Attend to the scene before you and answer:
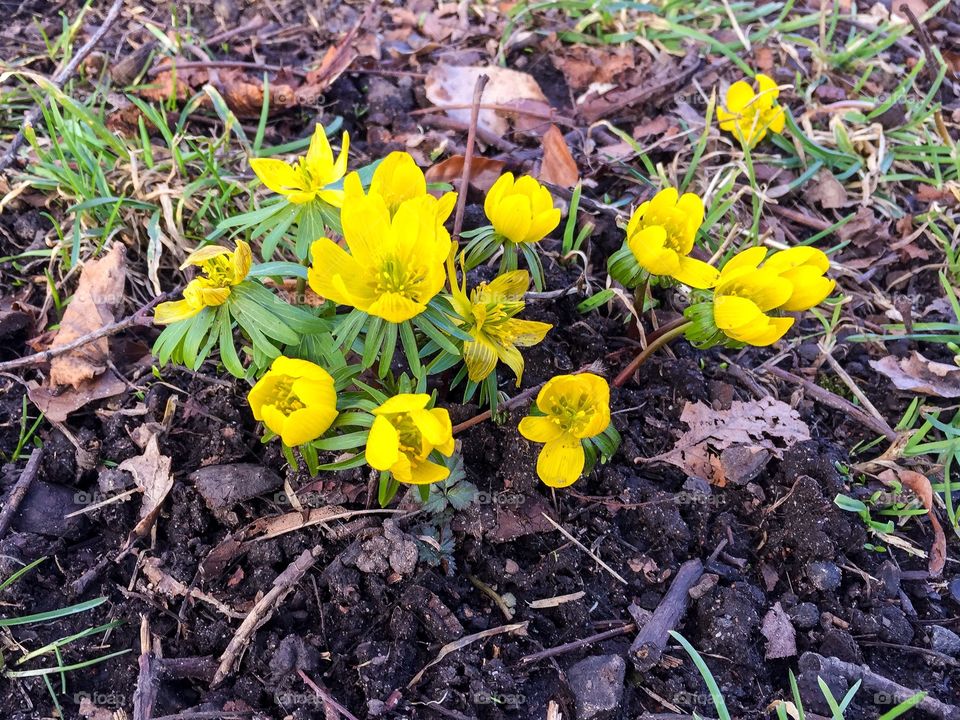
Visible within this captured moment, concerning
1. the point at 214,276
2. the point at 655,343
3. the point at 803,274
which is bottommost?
the point at 655,343

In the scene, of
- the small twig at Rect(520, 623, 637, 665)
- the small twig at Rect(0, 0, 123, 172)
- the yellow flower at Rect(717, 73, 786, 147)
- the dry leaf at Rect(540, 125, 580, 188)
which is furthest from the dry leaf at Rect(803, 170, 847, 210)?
the small twig at Rect(0, 0, 123, 172)

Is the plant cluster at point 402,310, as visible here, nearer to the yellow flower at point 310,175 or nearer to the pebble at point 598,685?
the yellow flower at point 310,175

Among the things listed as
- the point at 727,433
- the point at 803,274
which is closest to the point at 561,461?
the point at 727,433

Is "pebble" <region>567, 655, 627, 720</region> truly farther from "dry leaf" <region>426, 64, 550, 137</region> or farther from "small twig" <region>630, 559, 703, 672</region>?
"dry leaf" <region>426, 64, 550, 137</region>

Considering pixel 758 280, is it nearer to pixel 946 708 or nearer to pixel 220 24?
pixel 946 708

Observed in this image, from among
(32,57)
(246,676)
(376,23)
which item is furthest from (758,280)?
(32,57)

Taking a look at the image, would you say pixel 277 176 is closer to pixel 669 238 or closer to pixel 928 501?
pixel 669 238
